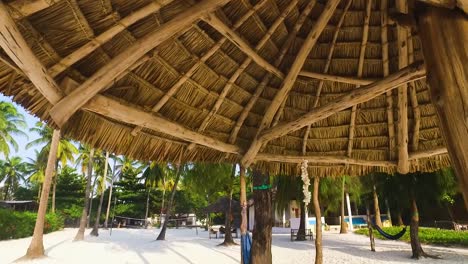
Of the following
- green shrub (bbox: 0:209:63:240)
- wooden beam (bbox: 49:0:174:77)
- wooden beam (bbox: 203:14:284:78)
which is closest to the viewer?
wooden beam (bbox: 49:0:174:77)

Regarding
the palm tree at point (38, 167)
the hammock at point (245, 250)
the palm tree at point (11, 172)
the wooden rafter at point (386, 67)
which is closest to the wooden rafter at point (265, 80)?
the wooden rafter at point (386, 67)

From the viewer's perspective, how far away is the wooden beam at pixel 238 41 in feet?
10.1

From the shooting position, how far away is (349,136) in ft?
16.0

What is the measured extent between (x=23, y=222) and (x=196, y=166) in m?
16.6

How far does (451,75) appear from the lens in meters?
1.77

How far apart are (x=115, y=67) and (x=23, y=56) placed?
2.12 feet

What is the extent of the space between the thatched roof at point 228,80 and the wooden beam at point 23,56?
1 cm

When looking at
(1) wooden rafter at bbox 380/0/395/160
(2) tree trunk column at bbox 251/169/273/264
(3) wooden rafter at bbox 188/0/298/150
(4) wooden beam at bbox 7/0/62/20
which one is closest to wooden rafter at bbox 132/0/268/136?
(3) wooden rafter at bbox 188/0/298/150

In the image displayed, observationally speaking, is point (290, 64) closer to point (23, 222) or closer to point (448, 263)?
point (448, 263)

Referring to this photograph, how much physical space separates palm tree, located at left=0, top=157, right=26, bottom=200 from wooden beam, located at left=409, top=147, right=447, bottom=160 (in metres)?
51.3

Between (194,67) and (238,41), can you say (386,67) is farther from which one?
(194,67)

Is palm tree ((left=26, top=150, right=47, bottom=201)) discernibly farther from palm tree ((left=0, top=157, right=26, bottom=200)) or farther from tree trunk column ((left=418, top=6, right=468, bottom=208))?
tree trunk column ((left=418, top=6, right=468, bottom=208))

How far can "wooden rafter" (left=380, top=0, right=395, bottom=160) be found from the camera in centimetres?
392

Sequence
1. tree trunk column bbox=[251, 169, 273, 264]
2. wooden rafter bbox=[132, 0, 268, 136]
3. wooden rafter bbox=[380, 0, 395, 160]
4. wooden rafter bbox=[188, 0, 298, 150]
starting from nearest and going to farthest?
wooden rafter bbox=[132, 0, 268, 136], wooden rafter bbox=[188, 0, 298, 150], wooden rafter bbox=[380, 0, 395, 160], tree trunk column bbox=[251, 169, 273, 264]
